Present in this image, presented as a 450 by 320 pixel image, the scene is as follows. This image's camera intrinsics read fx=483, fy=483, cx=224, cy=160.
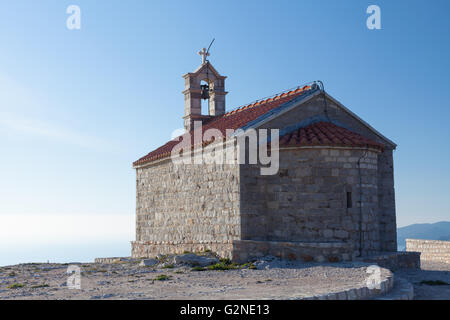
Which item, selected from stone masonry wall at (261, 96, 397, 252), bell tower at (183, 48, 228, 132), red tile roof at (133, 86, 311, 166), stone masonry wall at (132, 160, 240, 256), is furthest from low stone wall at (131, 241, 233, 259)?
bell tower at (183, 48, 228, 132)

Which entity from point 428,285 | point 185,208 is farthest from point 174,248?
point 428,285

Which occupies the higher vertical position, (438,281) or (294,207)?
(294,207)

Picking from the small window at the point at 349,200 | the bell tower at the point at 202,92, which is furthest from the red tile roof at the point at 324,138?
the bell tower at the point at 202,92

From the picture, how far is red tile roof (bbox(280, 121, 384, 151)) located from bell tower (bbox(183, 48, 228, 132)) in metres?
6.86

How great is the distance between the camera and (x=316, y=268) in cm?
1083

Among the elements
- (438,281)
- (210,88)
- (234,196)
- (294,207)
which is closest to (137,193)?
(210,88)

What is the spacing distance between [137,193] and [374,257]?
9.86 meters

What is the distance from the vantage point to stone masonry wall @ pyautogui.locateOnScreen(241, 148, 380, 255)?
12180mm

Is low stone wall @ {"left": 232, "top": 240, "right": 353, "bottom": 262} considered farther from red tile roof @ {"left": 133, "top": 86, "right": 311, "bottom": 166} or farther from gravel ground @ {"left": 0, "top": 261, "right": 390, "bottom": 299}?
red tile roof @ {"left": 133, "top": 86, "right": 311, "bottom": 166}

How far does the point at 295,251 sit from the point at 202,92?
9.56m

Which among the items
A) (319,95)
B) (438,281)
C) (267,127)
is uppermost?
(319,95)

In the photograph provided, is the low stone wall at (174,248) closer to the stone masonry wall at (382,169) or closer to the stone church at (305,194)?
the stone church at (305,194)
